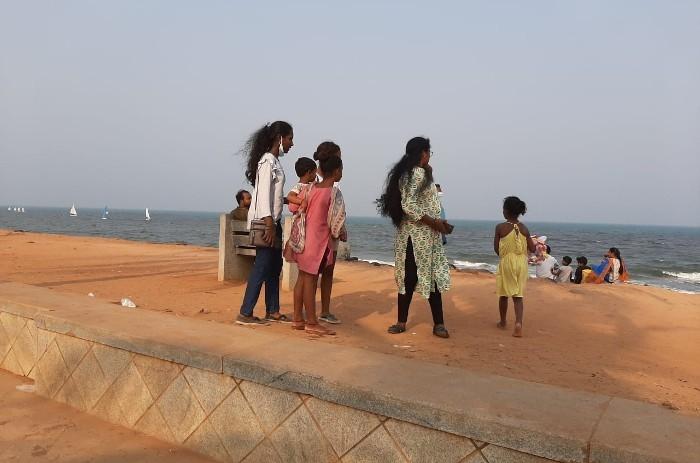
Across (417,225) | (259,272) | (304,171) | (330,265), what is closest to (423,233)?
(417,225)

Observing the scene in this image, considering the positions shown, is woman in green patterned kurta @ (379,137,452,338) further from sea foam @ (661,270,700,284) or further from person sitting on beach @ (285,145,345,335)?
sea foam @ (661,270,700,284)

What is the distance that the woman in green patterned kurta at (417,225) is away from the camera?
4547 millimetres

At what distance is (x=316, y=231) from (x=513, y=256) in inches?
86.5

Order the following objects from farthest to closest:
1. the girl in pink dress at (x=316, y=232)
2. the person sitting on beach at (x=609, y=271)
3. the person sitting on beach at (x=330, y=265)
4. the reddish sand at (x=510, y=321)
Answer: the person sitting on beach at (x=609, y=271) < the person sitting on beach at (x=330, y=265) < the girl in pink dress at (x=316, y=232) < the reddish sand at (x=510, y=321)

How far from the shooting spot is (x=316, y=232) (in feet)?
14.1

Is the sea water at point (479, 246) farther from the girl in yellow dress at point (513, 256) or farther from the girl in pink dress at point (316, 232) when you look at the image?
the girl in pink dress at point (316, 232)

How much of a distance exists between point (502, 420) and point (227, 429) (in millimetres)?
1260

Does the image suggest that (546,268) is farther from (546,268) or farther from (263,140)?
(263,140)

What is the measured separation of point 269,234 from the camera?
177 inches

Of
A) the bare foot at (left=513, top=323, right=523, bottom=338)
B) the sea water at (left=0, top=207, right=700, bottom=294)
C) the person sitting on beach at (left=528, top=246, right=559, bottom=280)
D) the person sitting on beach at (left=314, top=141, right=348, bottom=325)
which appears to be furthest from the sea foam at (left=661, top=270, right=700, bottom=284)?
the person sitting on beach at (left=314, top=141, right=348, bottom=325)

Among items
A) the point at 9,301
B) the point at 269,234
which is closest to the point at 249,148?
the point at 269,234

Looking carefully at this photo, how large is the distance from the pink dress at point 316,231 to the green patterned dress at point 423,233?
0.71m

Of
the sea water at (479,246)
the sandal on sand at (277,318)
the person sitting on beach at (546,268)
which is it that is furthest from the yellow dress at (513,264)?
the sea water at (479,246)

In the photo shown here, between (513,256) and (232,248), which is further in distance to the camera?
(232,248)
